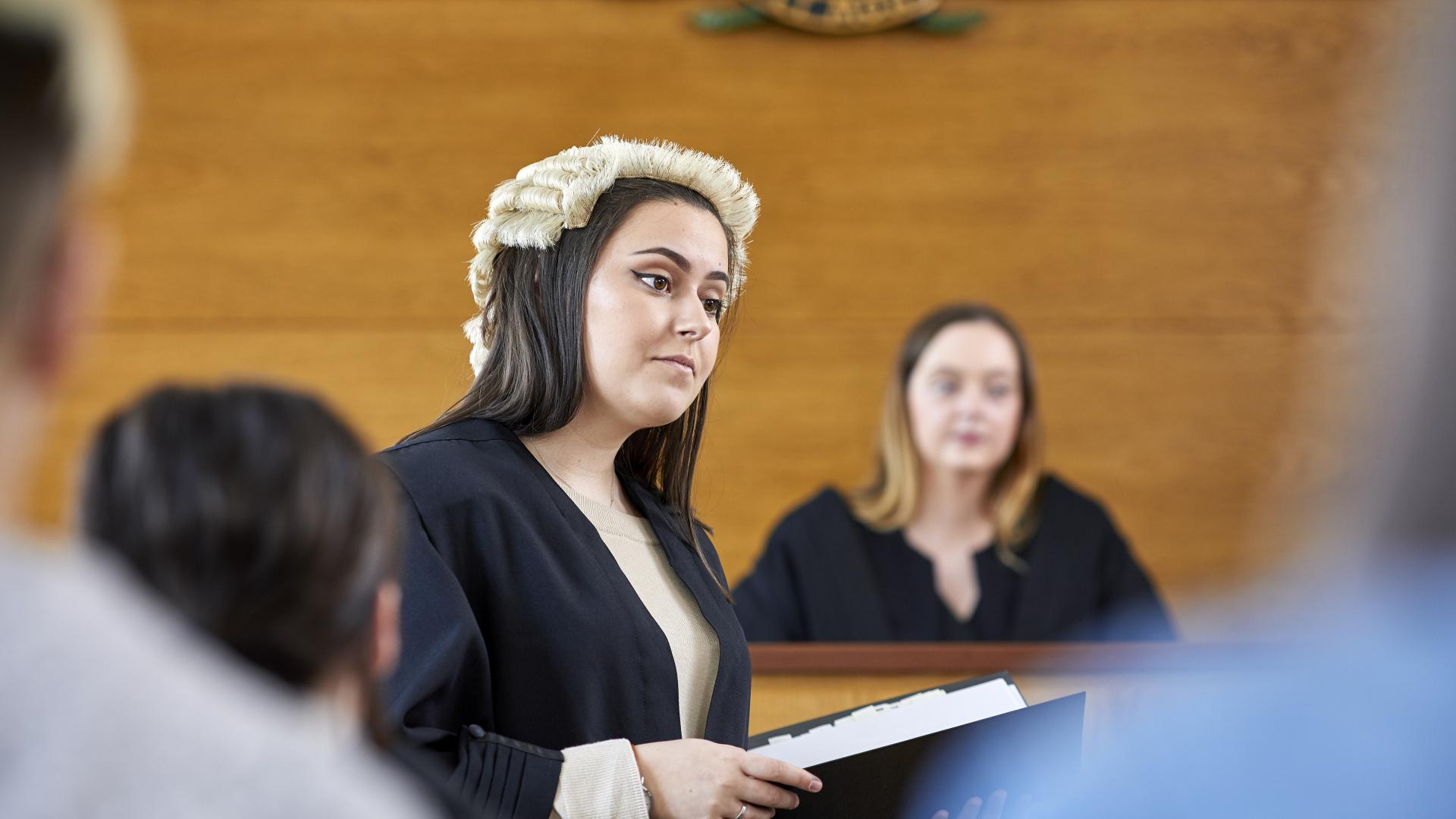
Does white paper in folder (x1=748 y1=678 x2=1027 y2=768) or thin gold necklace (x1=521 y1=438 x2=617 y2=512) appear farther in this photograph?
thin gold necklace (x1=521 y1=438 x2=617 y2=512)

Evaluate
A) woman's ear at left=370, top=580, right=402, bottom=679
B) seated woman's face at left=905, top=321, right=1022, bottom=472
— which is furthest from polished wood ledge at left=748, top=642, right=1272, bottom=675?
woman's ear at left=370, top=580, right=402, bottom=679

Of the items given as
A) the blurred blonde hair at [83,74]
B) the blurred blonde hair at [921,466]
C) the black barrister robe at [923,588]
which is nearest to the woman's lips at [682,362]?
the blurred blonde hair at [83,74]

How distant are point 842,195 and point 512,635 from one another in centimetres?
338

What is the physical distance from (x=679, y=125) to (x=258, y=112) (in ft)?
4.77

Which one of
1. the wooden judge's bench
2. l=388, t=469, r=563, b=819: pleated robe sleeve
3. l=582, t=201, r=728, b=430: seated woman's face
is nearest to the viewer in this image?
l=388, t=469, r=563, b=819: pleated robe sleeve

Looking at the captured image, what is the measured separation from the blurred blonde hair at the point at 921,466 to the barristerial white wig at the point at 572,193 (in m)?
1.70

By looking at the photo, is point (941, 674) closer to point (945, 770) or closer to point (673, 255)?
point (945, 770)

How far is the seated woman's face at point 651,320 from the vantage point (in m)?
1.89

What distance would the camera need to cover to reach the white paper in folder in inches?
69.6

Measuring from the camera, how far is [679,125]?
485 cm

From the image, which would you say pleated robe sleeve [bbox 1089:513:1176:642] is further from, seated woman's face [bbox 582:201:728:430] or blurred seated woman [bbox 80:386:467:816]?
blurred seated woman [bbox 80:386:467:816]

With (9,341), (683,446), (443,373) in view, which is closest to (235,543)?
(9,341)

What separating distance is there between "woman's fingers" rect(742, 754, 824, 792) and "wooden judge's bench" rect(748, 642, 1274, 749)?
2.77ft

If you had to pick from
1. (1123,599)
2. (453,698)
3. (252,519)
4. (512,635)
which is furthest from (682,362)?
(1123,599)
